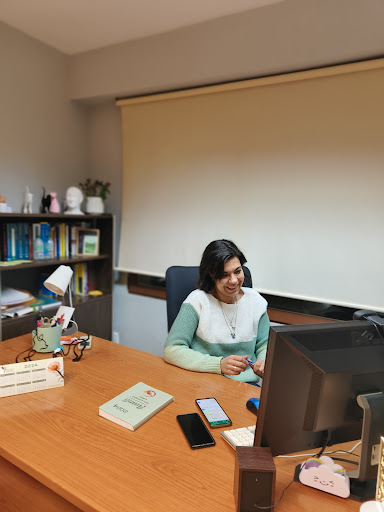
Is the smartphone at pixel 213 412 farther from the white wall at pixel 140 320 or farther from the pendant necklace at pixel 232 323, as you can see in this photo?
the white wall at pixel 140 320

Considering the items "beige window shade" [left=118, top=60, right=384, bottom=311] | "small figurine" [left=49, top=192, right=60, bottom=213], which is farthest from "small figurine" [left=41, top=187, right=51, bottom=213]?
"beige window shade" [left=118, top=60, right=384, bottom=311]

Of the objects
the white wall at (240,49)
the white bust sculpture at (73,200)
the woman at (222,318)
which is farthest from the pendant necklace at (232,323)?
the white bust sculpture at (73,200)

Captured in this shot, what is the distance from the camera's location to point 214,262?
64.7 inches

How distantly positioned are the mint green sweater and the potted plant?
64.8 inches

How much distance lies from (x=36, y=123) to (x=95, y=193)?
28.0 inches

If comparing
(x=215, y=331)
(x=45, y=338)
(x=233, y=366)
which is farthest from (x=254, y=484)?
(x=45, y=338)

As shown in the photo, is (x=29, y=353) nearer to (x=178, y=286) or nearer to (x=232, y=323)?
(x=178, y=286)

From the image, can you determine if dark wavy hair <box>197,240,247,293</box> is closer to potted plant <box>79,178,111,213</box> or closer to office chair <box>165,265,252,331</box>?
office chair <box>165,265,252,331</box>

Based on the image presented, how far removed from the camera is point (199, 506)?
2.63 ft

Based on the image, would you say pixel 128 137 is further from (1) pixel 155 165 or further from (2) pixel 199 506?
(2) pixel 199 506

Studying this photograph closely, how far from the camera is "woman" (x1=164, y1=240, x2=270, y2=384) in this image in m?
1.60

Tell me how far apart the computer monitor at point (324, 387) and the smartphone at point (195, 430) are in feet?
0.71

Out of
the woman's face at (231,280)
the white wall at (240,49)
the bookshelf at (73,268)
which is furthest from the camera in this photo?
the bookshelf at (73,268)

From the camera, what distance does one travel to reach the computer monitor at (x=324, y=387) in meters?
0.81
